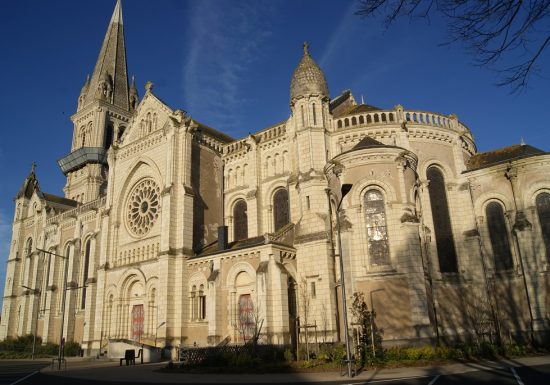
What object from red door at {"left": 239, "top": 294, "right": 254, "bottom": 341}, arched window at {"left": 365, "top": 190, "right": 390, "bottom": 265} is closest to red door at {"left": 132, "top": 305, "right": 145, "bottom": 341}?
red door at {"left": 239, "top": 294, "right": 254, "bottom": 341}

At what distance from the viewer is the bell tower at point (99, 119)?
58.6m

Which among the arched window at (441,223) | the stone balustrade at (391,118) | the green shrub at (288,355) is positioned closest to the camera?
the green shrub at (288,355)

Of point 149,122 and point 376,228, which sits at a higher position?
point 149,122

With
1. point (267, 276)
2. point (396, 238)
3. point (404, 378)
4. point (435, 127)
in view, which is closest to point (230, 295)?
point (267, 276)

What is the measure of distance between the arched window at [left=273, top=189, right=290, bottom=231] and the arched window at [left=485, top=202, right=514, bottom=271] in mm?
13420

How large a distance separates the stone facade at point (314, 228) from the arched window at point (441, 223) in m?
0.09

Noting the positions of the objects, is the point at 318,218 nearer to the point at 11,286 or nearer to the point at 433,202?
the point at 433,202

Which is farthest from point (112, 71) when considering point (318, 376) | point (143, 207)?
point (318, 376)

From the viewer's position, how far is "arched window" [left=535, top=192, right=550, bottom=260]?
89.0 feet

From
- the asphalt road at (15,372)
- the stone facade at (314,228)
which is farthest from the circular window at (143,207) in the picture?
the asphalt road at (15,372)

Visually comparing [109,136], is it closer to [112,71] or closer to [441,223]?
[112,71]

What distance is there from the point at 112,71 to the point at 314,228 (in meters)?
50.9

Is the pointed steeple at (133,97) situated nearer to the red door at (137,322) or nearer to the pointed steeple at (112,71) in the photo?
the pointed steeple at (112,71)

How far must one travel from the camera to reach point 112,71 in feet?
217
